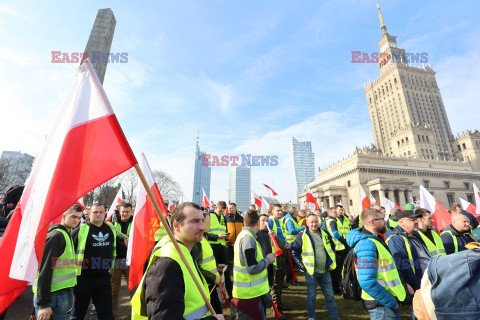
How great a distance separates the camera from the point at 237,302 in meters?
3.72

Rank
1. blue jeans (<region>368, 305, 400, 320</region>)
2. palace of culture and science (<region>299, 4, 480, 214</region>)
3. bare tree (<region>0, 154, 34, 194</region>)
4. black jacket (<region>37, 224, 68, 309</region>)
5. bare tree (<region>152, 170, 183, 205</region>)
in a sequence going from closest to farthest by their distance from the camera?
1. black jacket (<region>37, 224, 68, 309</region>)
2. blue jeans (<region>368, 305, 400, 320</region>)
3. bare tree (<region>0, 154, 34, 194</region>)
4. bare tree (<region>152, 170, 183, 205</region>)
5. palace of culture and science (<region>299, 4, 480, 214</region>)

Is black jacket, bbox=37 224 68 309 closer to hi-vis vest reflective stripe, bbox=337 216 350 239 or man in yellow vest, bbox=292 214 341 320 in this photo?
man in yellow vest, bbox=292 214 341 320

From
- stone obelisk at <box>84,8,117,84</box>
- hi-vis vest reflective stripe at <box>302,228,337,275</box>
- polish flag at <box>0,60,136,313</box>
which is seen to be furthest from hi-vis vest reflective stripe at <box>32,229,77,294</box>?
stone obelisk at <box>84,8,117,84</box>

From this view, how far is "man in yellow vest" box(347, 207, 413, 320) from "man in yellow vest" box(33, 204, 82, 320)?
398cm

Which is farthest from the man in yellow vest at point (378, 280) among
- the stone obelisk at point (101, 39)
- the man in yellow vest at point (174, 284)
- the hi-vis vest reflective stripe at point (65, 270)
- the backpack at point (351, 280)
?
the stone obelisk at point (101, 39)

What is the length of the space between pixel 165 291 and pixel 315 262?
453 centimetres

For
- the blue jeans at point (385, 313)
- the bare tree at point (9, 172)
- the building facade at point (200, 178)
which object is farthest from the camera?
the building facade at point (200, 178)

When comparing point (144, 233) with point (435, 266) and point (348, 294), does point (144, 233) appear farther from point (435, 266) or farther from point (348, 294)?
point (435, 266)

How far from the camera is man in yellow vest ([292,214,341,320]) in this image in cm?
515

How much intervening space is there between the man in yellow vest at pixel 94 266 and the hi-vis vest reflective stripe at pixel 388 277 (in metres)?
4.03

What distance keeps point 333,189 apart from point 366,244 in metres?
62.3

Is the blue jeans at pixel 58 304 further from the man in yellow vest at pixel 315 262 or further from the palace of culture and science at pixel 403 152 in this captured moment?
the palace of culture and science at pixel 403 152

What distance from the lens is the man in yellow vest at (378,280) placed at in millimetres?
3098

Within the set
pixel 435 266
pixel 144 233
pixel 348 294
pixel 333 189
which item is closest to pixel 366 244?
pixel 348 294
